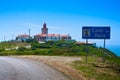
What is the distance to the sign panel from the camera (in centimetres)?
2634

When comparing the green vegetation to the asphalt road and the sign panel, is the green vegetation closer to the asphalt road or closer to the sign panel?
the sign panel

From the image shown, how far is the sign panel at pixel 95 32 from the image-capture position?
26.3 meters

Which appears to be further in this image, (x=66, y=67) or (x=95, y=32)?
(x=95, y=32)

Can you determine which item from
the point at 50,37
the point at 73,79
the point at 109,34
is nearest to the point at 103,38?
the point at 109,34

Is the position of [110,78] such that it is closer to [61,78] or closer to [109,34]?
[61,78]

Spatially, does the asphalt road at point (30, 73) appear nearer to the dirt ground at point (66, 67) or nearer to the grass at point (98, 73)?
the dirt ground at point (66, 67)

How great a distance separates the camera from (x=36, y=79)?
1517 centimetres

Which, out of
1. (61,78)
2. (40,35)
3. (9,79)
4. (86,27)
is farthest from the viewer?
(40,35)

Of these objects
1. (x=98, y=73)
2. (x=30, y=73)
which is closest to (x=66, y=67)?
(x=98, y=73)

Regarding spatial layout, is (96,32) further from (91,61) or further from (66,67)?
(66,67)

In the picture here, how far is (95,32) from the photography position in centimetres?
2670

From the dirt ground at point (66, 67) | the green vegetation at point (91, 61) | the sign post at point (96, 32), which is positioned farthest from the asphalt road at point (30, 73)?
the sign post at point (96, 32)

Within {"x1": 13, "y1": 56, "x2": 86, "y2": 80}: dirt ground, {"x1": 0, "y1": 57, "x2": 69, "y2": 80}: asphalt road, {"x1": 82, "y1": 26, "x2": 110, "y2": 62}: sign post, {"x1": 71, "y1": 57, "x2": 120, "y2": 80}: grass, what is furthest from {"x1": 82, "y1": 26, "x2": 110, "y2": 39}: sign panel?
{"x1": 0, "y1": 57, "x2": 69, "y2": 80}: asphalt road

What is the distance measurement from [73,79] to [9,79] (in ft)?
12.0
